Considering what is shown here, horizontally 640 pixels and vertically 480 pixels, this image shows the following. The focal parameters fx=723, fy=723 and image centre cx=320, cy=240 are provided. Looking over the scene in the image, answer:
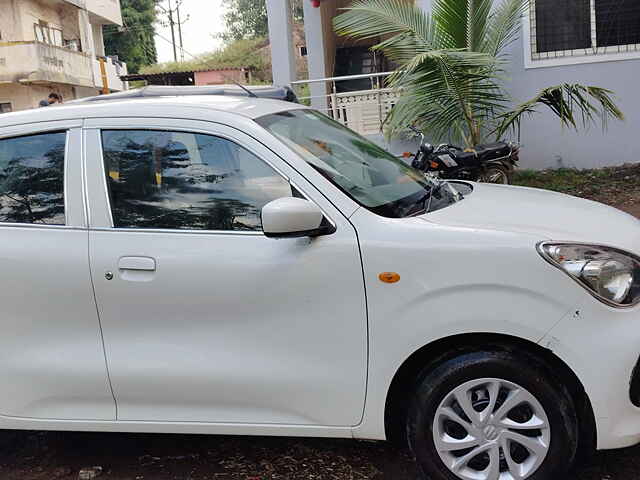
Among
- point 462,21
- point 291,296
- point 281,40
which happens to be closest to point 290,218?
point 291,296

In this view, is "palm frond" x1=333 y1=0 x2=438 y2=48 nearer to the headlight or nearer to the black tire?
the headlight

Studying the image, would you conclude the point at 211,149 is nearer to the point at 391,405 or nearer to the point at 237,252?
the point at 237,252

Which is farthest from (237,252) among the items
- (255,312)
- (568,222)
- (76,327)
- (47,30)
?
(47,30)

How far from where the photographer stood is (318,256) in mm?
3000

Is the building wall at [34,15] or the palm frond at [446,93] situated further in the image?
the building wall at [34,15]

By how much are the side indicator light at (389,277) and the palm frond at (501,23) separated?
21.8ft

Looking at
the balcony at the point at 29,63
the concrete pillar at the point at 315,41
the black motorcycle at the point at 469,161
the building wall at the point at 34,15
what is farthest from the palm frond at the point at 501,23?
the building wall at the point at 34,15

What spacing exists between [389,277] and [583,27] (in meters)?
8.34

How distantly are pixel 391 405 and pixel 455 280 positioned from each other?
2.08 ft

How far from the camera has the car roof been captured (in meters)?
3.34

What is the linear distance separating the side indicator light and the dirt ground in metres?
1.01

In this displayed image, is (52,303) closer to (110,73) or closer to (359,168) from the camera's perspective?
(359,168)

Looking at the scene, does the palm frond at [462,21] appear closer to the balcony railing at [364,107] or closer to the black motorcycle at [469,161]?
the black motorcycle at [469,161]

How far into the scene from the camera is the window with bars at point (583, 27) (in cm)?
981
